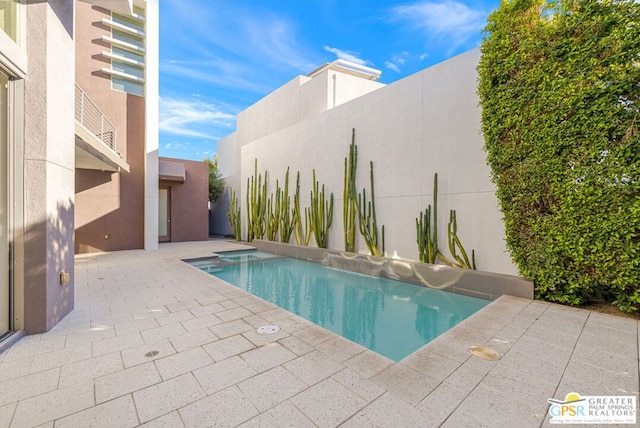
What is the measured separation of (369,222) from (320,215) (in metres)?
2.12

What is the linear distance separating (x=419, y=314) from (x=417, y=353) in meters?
1.98

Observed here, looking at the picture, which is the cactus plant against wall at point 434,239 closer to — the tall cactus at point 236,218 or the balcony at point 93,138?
the balcony at point 93,138

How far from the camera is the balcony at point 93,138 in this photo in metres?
6.93

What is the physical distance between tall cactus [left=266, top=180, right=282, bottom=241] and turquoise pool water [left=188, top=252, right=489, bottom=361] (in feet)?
11.0

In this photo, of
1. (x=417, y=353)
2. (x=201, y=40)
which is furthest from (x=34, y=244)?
(x=201, y=40)

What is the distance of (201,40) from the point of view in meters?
11.5

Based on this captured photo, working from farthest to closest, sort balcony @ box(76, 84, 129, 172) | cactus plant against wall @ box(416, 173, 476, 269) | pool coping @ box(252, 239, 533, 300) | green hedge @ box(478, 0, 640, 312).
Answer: balcony @ box(76, 84, 129, 172) < cactus plant against wall @ box(416, 173, 476, 269) < pool coping @ box(252, 239, 533, 300) < green hedge @ box(478, 0, 640, 312)

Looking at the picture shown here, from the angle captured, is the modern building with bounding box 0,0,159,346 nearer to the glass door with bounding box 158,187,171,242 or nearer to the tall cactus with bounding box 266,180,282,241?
the tall cactus with bounding box 266,180,282,241

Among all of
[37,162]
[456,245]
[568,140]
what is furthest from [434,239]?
[37,162]

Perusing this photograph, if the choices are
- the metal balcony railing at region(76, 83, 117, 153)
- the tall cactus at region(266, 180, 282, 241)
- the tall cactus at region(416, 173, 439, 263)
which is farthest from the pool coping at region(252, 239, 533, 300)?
the metal balcony railing at region(76, 83, 117, 153)

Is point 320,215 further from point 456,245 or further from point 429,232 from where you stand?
point 456,245

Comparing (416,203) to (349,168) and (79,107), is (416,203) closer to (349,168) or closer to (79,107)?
(349,168)

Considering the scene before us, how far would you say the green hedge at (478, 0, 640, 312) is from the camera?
3791 mm

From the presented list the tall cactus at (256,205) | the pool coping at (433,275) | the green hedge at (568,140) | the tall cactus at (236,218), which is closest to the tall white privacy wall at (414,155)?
the pool coping at (433,275)
